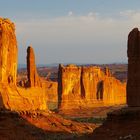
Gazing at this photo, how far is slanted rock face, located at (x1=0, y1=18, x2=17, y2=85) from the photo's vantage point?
2913 inches

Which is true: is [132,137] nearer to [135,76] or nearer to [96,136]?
[96,136]

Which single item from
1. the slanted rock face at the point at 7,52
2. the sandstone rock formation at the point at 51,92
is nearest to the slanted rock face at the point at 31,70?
the slanted rock face at the point at 7,52

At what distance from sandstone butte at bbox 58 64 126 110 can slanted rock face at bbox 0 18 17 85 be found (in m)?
42.2

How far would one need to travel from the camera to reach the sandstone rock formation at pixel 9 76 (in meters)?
73.0

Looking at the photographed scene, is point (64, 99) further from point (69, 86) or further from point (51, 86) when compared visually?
point (51, 86)

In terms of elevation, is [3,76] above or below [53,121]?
above

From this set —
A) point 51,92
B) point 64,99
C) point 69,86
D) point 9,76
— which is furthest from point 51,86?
point 9,76

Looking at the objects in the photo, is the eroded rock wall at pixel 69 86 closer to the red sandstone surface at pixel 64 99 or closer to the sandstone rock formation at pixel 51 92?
the red sandstone surface at pixel 64 99

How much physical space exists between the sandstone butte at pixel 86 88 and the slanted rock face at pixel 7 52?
139 ft

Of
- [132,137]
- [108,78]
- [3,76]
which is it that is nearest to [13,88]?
[3,76]

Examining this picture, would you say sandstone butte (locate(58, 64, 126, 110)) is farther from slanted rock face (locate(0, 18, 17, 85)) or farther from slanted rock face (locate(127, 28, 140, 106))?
slanted rock face (locate(127, 28, 140, 106))

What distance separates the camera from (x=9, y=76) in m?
74.9

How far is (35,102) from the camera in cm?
8156

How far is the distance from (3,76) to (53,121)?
8640 millimetres
